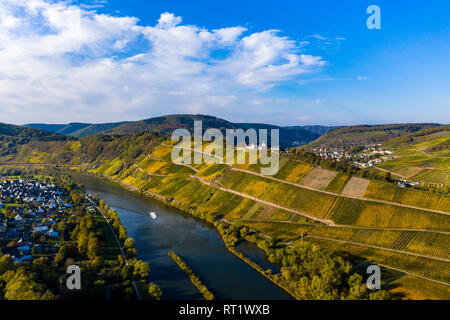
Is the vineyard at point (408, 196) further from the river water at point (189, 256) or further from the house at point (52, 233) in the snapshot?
the house at point (52, 233)

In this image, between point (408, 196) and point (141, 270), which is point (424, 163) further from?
point (141, 270)

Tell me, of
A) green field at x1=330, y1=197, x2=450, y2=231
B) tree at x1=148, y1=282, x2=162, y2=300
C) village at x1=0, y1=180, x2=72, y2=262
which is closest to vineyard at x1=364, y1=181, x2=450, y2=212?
green field at x1=330, y1=197, x2=450, y2=231

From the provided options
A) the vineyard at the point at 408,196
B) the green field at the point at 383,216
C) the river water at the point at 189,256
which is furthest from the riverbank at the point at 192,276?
the vineyard at the point at 408,196

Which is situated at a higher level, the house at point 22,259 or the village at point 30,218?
the village at point 30,218

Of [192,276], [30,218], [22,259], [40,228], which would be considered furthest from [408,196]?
[30,218]

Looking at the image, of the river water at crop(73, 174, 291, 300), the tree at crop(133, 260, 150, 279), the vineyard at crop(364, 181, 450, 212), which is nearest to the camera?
the river water at crop(73, 174, 291, 300)

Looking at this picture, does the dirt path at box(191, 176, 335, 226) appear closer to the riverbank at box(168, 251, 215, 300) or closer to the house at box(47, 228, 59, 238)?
the riverbank at box(168, 251, 215, 300)
